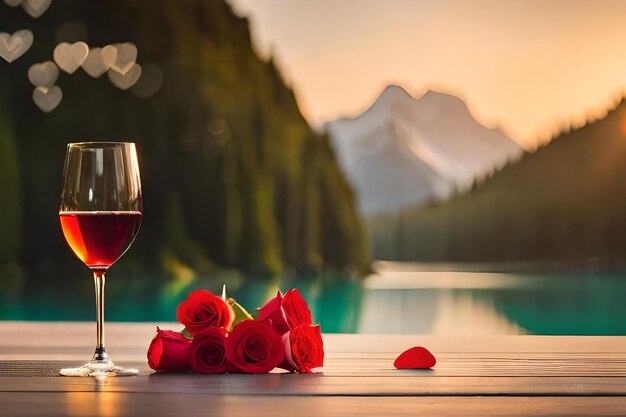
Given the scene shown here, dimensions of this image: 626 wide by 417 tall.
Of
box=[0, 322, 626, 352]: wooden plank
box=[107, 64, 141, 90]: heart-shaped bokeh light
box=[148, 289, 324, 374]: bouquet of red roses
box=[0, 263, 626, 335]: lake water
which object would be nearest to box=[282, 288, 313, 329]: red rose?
box=[148, 289, 324, 374]: bouquet of red roses

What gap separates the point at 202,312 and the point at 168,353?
71 mm

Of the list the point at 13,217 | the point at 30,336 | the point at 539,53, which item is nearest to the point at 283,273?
the point at 13,217

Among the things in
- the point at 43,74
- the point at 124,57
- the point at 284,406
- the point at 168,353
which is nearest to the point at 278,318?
the point at 168,353

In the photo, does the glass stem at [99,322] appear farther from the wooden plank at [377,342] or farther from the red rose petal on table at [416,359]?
the wooden plank at [377,342]

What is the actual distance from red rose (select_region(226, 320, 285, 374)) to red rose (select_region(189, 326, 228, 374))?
1 centimetres

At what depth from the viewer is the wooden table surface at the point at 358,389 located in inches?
35.0

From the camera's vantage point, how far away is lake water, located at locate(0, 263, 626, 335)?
4.85 m

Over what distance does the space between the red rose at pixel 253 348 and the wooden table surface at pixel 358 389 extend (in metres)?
0.02

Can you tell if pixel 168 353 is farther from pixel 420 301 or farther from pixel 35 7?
pixel 35 7

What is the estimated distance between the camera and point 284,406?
2.98 ft

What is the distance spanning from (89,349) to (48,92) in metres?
3.95

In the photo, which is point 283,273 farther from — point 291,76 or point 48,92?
point 48,92

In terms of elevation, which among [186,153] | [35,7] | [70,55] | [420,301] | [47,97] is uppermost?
[35,7]

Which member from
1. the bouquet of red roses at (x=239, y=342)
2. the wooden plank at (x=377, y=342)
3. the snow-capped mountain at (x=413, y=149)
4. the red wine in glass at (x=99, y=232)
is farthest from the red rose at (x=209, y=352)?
the snow-capped mountain at (x=413, y=149)
